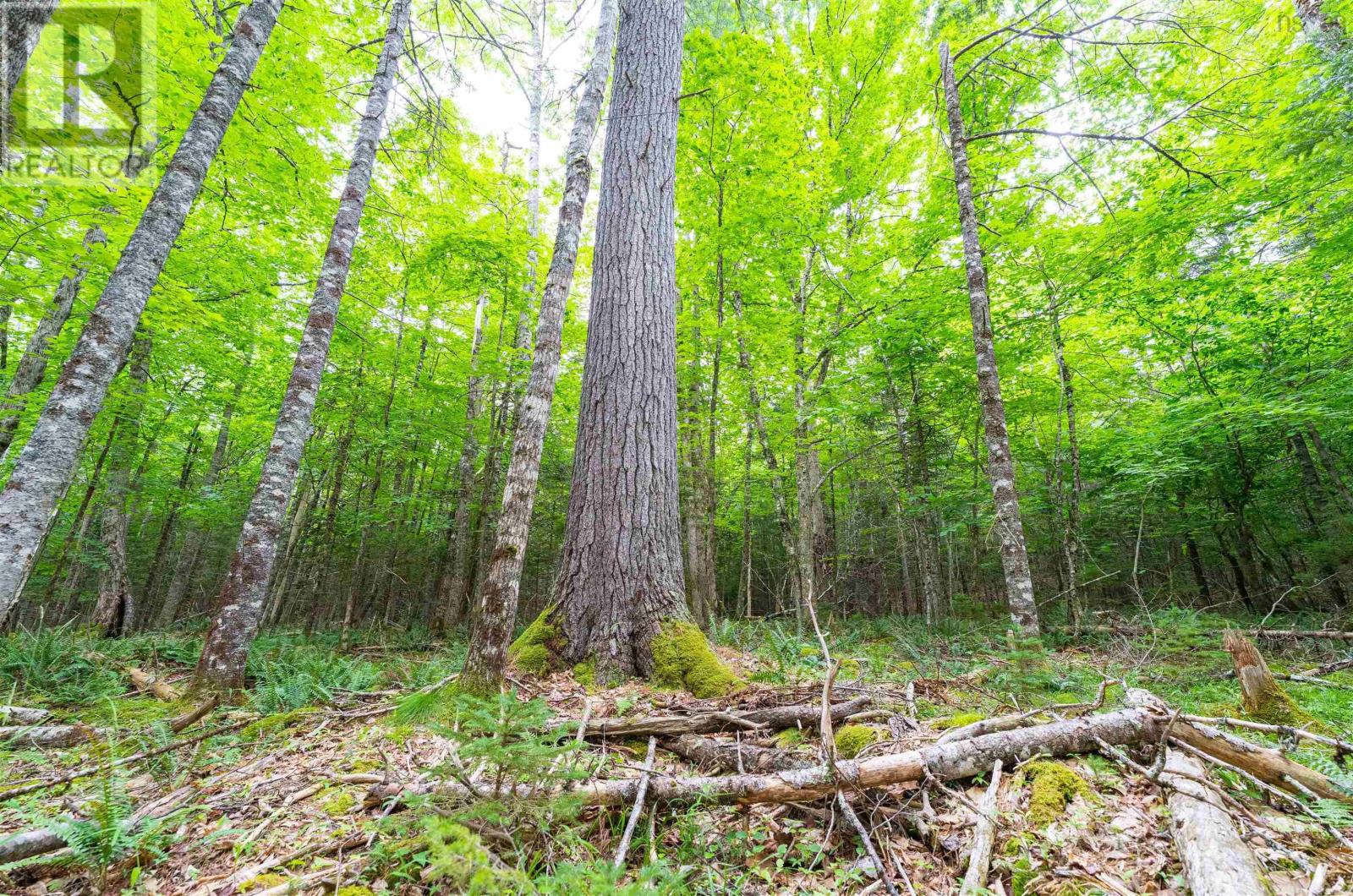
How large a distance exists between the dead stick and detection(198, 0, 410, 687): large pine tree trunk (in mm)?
4168

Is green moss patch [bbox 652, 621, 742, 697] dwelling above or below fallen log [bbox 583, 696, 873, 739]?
above

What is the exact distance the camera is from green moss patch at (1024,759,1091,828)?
79.3 inches

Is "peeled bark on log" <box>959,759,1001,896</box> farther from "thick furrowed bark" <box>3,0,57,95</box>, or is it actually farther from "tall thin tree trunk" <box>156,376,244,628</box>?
"tall thin tree trunk" <box>156,376,244,628</box>

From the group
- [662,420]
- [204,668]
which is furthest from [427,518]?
[662,420]

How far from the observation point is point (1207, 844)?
5.34ft

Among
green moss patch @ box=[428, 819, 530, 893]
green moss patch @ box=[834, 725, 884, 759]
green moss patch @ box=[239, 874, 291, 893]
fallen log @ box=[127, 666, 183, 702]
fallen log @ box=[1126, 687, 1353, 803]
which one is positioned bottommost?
fallen log @ box=[127, 666, 183, 702]

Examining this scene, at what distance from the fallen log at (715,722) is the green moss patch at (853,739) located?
0.55 feet

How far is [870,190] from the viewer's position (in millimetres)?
11320

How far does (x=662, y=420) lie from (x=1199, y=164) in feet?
32.2

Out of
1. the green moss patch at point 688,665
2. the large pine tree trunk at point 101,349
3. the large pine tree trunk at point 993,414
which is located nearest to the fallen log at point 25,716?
the large pine tree trunk at point 101,349

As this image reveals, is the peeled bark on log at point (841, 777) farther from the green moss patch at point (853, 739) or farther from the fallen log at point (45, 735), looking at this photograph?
the fallen log at point (45, 735)

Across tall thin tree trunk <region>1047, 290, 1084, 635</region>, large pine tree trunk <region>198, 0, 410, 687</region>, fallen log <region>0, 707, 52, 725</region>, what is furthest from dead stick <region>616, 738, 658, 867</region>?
tall thin tree trunk <region>1047, 290, 1084, 635</region>

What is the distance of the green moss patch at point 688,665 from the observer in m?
3.69

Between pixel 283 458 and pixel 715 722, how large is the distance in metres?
4.92
